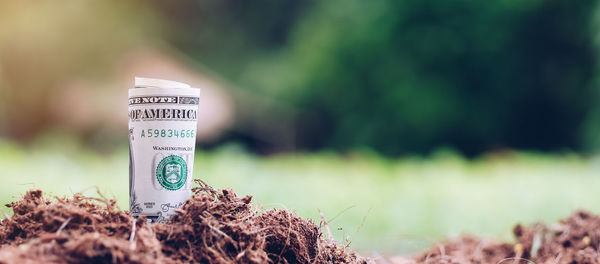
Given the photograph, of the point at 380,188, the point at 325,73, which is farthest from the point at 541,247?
the point at 325,73

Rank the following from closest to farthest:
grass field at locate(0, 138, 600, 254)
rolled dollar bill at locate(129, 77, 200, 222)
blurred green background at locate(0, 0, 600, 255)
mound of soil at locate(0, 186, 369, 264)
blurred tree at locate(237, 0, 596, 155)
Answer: mound of soil at locate(0, 186, 369, 264) < rolled dollar bill at locate(129, 77, 200, 222) < grass field at locate(0, 138, 600, 254) < blurred green background at locate(0, 0, 600, 255) < blurred tree at locate(237, 0, 596, 155)

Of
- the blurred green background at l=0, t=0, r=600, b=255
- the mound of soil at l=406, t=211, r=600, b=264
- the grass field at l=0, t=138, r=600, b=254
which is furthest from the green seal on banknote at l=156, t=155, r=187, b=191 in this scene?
the blurred green background at l=0, t=0, r=600, b=255

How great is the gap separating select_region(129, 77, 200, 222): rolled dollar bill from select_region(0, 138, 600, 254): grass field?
2144 mm

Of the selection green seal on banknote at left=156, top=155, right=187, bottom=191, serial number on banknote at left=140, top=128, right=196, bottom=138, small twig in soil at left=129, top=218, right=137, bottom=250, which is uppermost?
serial number on banknote at left=140, top=128, right=196, bottom=138

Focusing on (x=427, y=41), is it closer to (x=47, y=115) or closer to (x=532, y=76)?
(x=532, y=76)

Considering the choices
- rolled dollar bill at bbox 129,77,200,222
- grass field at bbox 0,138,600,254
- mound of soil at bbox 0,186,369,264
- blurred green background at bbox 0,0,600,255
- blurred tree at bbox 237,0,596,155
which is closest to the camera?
mound of soil at bbox 0,186,369,264

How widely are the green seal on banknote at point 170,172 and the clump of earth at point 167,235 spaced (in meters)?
0.09

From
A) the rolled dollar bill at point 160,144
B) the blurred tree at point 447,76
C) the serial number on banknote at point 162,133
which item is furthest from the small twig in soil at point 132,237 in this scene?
the blurred tree at point 447,76

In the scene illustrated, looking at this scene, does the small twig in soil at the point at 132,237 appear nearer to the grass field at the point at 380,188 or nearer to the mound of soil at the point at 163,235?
the mound of soil at the point at 163,235

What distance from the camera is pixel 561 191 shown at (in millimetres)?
6492

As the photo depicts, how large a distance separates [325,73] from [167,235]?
1144cm

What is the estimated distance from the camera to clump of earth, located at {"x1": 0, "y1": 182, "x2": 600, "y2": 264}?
186 centimetres

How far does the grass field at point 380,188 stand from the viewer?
527 cm

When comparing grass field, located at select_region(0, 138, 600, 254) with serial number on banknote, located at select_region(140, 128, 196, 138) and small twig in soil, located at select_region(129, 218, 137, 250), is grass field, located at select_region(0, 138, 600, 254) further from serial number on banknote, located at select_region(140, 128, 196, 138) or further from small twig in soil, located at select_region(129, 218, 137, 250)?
small twig in soil, located at select_region(129, 218, 137, 250)
